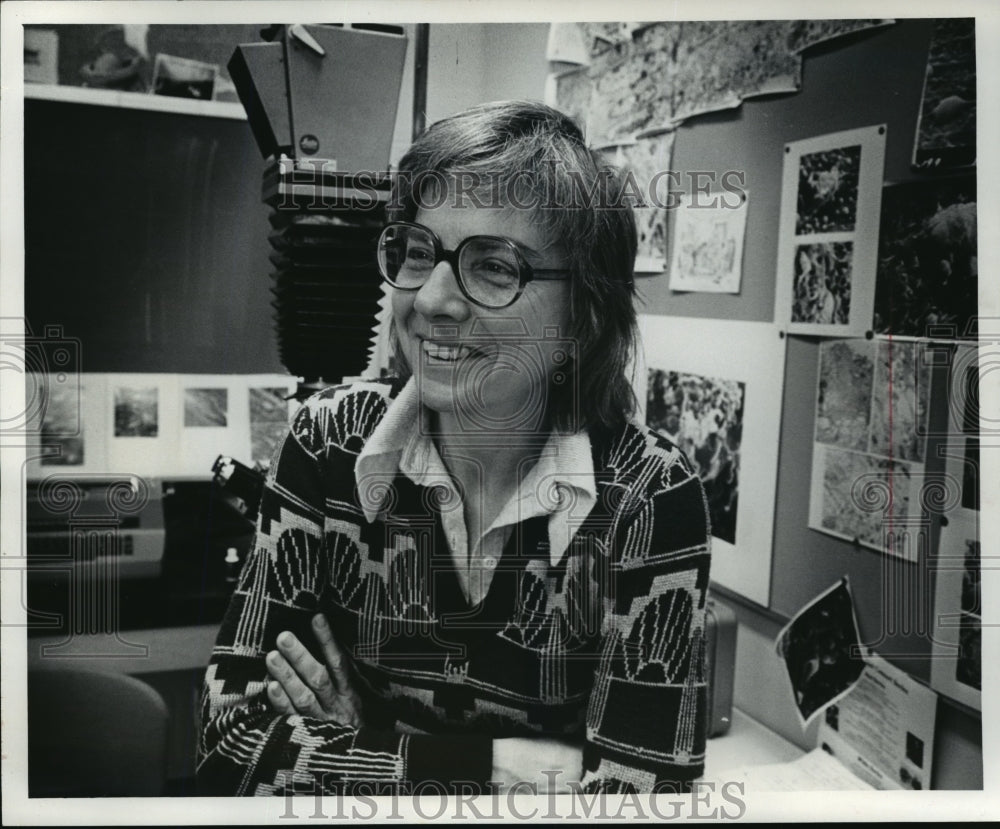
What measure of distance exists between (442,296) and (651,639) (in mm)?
508

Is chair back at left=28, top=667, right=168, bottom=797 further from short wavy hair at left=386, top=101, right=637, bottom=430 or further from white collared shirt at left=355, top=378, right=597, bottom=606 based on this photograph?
short wavy hair at left=386, top=101, right=637, bottom=430

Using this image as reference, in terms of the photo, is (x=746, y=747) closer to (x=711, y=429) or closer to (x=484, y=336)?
(x=711, y=429)

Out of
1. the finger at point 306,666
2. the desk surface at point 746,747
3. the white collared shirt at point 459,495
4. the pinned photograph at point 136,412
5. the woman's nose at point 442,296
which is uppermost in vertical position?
the woman's nose at point 442,296

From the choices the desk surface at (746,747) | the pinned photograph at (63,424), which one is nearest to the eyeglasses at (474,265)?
the pinned photograph at (63,424)

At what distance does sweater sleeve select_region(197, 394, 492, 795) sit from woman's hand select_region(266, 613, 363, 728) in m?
0.01

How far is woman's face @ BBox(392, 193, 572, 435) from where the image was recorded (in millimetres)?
1236

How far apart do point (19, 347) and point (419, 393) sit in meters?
0.55

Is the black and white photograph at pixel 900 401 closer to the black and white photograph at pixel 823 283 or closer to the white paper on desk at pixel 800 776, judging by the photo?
the black and white photograph at pixel 823 283

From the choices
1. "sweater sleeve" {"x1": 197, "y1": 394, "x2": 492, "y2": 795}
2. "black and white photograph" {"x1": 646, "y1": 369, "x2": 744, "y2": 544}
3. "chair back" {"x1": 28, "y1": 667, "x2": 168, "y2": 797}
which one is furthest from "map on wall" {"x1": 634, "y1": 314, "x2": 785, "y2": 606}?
"chair back" {"x1": 28, "y1": 667, "x2": 168, "y2": 797}

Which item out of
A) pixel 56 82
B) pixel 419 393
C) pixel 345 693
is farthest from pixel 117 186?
pixel 345 693

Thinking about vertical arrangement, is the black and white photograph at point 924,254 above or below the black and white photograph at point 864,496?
above

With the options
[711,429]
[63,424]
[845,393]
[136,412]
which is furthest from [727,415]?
[63,424]

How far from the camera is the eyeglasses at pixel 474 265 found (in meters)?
1.23

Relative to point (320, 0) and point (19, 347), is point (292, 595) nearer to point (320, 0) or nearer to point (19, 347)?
point (19, 347)
